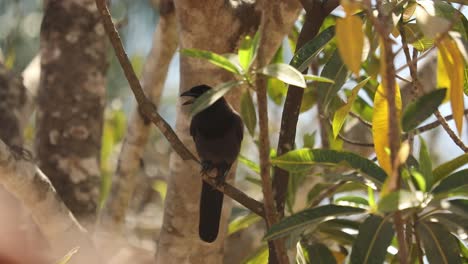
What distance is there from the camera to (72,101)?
181 inches

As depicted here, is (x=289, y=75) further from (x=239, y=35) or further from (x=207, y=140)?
(x=207, y=140)

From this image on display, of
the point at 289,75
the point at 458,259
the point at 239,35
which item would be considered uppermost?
the point at 239,35

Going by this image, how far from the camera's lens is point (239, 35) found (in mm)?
3354

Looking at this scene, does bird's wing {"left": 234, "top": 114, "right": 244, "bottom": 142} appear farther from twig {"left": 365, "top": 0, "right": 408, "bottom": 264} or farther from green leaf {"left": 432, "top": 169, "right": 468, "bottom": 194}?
twig {"left": 365, "top": 0, "right": 408, "bottom": 264}

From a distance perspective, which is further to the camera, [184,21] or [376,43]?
[184,21]

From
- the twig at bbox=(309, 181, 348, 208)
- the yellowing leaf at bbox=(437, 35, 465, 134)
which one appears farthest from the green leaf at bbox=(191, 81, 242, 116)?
the twig at bbox=(309, 181, 348, 208)

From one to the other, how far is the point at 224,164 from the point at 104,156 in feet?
Answer: 8.91

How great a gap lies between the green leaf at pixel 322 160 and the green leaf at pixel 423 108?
0.64 feet

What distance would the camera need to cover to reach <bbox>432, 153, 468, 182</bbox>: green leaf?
2418 millimetres

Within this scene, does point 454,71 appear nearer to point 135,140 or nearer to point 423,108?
point 423,108

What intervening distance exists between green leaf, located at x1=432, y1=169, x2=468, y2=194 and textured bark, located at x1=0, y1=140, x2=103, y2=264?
1760 mm

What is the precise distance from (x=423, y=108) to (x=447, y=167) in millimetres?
341

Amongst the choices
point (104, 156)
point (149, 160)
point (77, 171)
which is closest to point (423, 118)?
point (77, 171)

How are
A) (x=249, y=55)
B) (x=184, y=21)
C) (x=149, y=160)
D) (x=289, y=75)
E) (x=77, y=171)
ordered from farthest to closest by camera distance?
(x=149, y=160) < (x=77, y=171) < (x=184, y=21) < (x=249, y=55) < (x=289, y=75)
